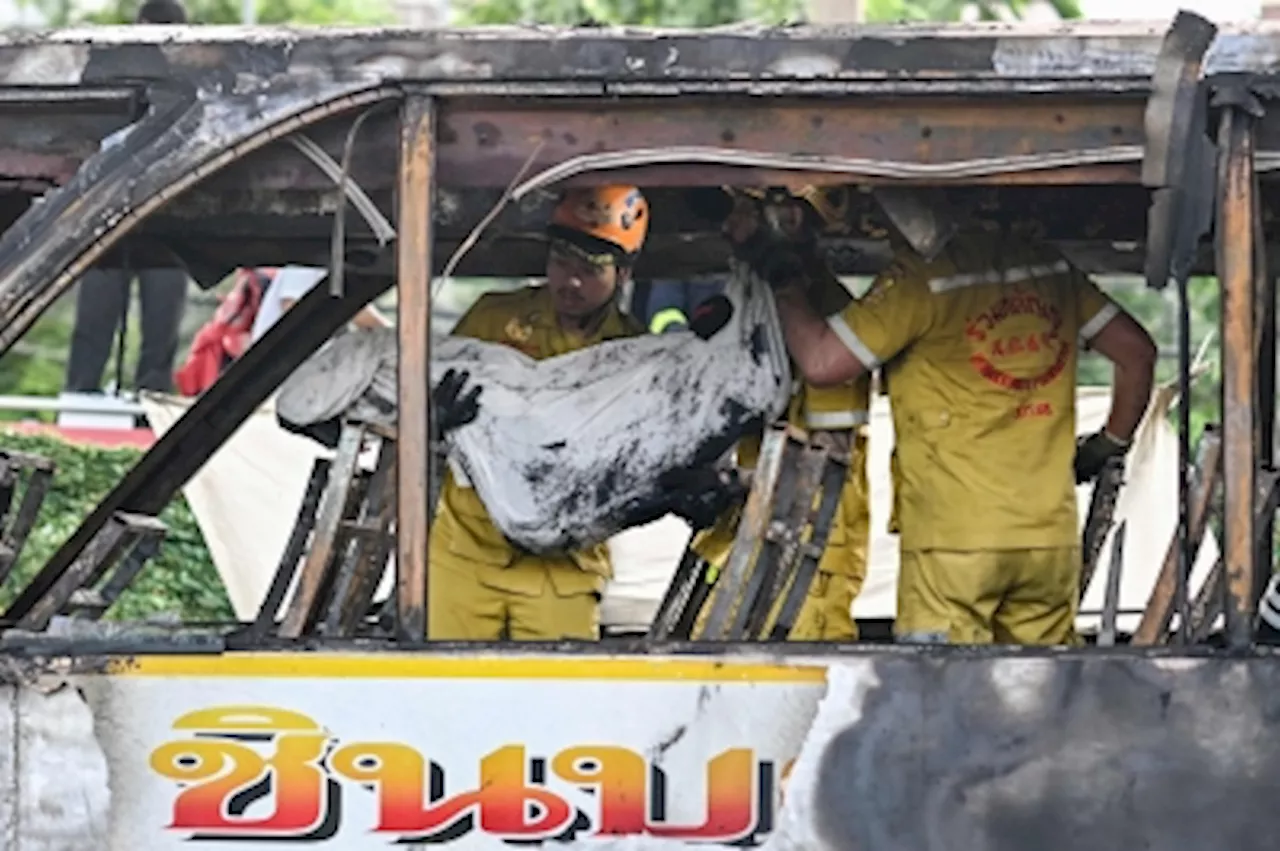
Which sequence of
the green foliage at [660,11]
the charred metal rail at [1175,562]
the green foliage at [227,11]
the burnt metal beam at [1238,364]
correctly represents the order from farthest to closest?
the green foliage at [227,11], the green foliage at [660,11], the charred metal rail at [1175,562], the burnt metal beam at [1238,364]

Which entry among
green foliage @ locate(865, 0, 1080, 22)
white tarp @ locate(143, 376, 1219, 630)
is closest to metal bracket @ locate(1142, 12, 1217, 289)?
white tarp @ locate(143, 376, 1219, 630)

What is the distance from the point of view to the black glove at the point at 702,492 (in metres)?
5.14

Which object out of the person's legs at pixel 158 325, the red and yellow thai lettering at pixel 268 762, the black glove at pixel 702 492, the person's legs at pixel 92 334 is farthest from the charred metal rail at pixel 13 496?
the person's legs at pixel 158 325

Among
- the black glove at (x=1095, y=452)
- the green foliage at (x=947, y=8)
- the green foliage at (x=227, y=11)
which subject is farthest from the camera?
the green foliage at (x=227, y=11)

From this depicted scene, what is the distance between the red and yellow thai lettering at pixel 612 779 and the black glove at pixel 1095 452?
1998mm

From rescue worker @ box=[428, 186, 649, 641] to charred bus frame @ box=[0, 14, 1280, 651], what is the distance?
4.94 ft

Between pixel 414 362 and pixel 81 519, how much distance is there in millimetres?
5365

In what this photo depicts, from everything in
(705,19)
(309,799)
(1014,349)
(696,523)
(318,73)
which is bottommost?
(309,799)

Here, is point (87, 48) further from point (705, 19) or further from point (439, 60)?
point (705, 19)

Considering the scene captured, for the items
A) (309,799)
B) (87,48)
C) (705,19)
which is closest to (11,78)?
(87,48)

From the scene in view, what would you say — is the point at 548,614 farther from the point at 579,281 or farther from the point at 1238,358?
the point at 1238,358

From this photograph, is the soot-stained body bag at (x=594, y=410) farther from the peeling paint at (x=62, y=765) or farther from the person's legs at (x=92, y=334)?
the person's legs at (x=92, y=334)

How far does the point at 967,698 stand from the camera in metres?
4.20

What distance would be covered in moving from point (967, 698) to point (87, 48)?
1.93m
